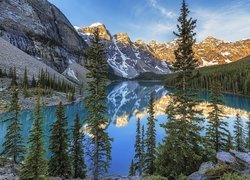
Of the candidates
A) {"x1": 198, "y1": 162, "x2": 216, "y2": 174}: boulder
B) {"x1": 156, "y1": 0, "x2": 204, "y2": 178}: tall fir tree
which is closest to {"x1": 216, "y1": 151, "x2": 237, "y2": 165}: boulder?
{"x1": 198, "y1": 162, "x2": 216, "y2": 174}: boulder

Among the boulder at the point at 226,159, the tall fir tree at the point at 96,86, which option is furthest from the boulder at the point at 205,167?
the tall fir tree at the point at 96,86

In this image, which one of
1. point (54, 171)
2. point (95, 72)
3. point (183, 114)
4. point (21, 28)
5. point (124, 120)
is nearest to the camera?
point (183, 114)

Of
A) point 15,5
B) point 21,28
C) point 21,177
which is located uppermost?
point 15,5

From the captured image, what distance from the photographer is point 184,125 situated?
20.7 metres

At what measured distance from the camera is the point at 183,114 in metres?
21.1

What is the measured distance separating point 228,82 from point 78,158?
13807 cm

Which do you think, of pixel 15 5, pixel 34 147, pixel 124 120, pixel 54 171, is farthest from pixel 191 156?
pixel 15 5

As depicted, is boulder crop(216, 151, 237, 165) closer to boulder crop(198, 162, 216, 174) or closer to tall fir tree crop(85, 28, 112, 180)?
boulder crop(198, 162, 216, 174)

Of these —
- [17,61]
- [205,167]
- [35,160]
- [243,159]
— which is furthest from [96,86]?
[17,61]

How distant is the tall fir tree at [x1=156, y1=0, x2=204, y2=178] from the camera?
19969 millimetres

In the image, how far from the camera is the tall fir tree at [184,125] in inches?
786

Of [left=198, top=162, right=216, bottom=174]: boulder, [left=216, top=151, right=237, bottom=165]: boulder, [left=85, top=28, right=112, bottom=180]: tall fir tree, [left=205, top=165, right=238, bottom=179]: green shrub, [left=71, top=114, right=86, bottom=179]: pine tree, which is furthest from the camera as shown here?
[left=71, top=114, right=86, bottom=179]: pine tree

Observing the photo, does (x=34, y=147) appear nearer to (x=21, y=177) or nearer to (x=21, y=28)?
(x=21, y=177)

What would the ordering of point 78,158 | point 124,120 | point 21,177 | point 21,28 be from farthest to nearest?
point 21,28
point 124,120
point 78,158
point 21,177
